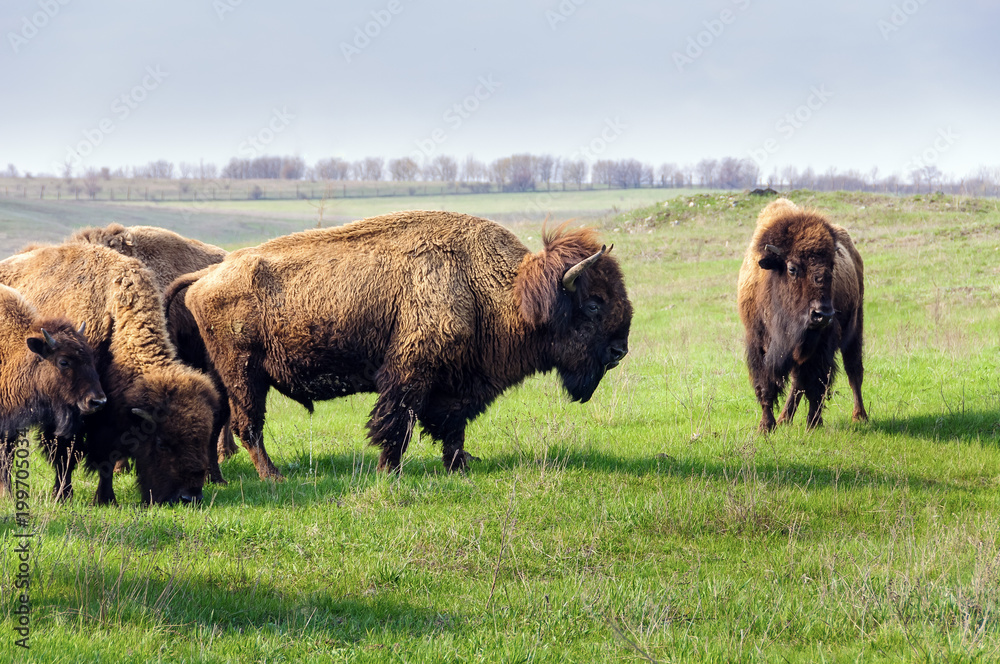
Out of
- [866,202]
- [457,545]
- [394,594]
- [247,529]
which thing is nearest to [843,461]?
[457,545]

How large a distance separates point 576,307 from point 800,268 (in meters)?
2.74

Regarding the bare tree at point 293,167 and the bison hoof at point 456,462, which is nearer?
the bison hoof at point 456,462

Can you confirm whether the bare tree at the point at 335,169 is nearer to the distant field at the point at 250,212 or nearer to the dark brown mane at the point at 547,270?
the distant field at the point at 250,212

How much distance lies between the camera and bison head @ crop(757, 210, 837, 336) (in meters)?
8.54

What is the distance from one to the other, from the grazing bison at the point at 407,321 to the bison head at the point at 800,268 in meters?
2.13

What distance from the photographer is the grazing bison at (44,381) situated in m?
6.51

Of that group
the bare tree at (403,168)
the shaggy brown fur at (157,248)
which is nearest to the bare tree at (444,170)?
the bare tree at (403,168)

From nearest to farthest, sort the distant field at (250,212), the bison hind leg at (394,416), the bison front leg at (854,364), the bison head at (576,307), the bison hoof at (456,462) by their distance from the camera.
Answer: the bison hind leg at (394,416), the bison hoof at (456,462), the bison head at (576,307), the bison front leg at (854,364), the distant field at (250,212)

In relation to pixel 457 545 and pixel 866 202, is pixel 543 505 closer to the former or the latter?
pixel 457 545

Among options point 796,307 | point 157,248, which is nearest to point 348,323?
point 157,248

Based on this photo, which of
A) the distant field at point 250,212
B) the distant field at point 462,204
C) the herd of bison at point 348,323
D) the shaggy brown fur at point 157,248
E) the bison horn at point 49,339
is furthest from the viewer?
the distant field at point 462,204

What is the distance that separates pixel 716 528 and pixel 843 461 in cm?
247

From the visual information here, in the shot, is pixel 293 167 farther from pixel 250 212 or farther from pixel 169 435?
pixel 169 435

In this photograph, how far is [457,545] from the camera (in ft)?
18.0
